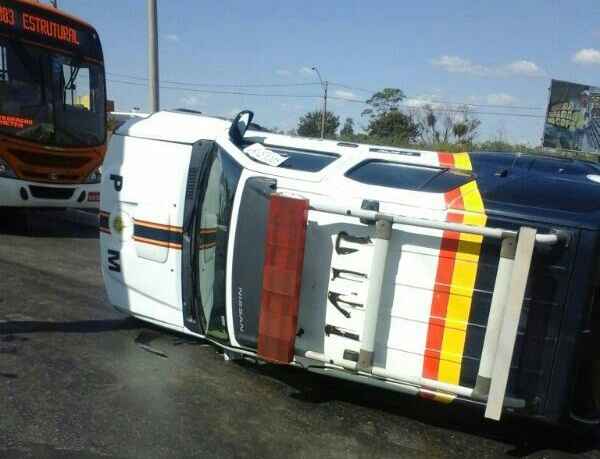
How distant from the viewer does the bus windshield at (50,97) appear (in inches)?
332

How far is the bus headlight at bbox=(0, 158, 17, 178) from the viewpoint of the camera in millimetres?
8336

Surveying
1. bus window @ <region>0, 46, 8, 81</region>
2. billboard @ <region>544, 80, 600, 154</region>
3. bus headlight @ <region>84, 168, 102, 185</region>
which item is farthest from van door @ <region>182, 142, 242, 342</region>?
billboard @ <region>544, 80, 600, 154</region>

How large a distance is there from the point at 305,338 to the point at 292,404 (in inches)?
19.8

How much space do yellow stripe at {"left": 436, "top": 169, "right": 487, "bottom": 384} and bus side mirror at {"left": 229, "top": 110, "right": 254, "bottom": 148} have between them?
5.65ft

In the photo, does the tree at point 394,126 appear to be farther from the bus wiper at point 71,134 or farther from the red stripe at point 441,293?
the red stripe at point 441,293

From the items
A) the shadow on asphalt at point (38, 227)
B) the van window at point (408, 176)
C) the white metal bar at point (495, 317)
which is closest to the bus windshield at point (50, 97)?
the shadow on asphalt at point (38, 227)

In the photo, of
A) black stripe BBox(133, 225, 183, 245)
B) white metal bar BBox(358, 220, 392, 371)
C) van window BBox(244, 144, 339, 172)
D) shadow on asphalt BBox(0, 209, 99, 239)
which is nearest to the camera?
white metal bar BBox(358, 220, 392, 371)

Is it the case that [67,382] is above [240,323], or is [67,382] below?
below

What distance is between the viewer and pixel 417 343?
329 cm

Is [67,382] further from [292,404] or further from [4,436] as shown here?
[292,404]

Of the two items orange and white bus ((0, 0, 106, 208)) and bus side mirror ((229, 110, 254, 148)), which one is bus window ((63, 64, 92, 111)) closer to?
orange and white bus ((0, 0, 106, 208))

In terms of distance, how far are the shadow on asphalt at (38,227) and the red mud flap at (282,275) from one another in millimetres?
6299

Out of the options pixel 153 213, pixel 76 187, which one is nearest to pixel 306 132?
pixel 76 187

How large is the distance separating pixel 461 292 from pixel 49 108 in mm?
7964
